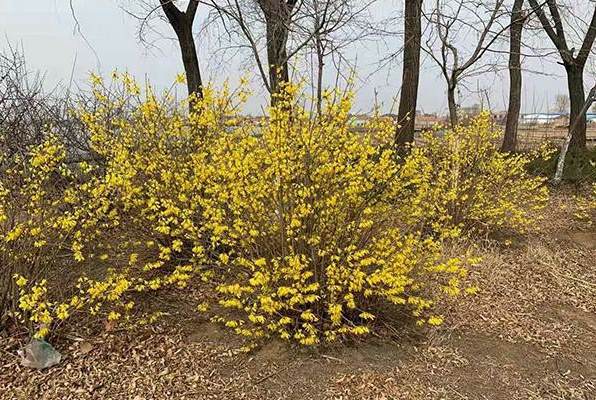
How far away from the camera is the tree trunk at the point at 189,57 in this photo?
6.89 metres

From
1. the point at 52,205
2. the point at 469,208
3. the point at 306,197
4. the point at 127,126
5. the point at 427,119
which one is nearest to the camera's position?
the point at 306,197

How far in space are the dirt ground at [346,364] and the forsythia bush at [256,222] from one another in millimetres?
178

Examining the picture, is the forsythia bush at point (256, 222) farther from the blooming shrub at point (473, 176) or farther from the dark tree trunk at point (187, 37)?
the dark tree trunk at point (187, 37)

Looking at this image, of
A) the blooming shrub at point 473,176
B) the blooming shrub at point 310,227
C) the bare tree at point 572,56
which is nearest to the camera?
the blooming shrub at point 310,227

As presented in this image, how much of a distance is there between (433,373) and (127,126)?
2889mm

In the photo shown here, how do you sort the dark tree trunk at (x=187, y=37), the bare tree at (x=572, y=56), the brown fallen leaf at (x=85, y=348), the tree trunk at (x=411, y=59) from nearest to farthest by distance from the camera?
1. the brown fallen leaf at (x=85, y=348)
2. the dark tree trunk at (x=187, y=37)
3. the tree trunk at (x=411, y=59)
4. the bare tree at (x=572, y=56)

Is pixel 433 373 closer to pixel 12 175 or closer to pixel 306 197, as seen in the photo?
pixel 306 197

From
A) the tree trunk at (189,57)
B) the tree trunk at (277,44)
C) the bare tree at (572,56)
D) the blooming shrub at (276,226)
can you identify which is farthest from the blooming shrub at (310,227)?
the bare tree at (572,56)

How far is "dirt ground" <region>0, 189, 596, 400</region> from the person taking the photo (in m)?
2.89

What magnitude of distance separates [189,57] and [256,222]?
440 centimetres

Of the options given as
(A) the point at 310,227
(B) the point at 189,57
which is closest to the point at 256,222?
(A) the point at 310,227

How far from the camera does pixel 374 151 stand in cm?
318

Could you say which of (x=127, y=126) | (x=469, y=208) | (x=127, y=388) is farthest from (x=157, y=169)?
(x=469, y=208)

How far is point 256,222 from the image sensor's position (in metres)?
3.19
